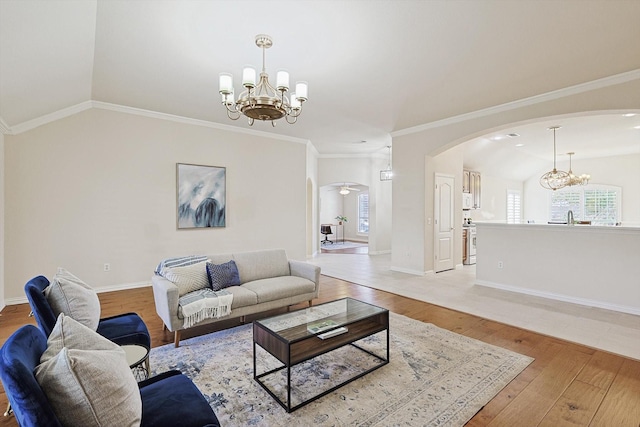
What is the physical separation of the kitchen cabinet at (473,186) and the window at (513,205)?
2.18 m

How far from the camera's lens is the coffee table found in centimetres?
221

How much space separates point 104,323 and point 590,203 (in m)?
12.4

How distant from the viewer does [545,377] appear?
8.29 ft

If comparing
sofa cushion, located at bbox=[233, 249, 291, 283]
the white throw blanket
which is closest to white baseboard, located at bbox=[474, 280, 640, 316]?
sofa cushion, located at bbox=[233, 249, 291, 283]

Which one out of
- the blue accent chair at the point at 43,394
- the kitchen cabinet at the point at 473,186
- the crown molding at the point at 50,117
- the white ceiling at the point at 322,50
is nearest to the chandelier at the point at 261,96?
the white ceiling at the point at 322,50

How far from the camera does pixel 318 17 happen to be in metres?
2.80

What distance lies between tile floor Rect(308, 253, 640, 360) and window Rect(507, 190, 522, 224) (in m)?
4.71

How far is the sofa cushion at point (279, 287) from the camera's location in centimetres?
360

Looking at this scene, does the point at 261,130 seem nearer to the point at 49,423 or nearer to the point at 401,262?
the point at 401,262

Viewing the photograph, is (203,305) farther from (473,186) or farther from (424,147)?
(473,186)

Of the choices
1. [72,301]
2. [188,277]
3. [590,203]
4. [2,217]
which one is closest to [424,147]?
[188,277]

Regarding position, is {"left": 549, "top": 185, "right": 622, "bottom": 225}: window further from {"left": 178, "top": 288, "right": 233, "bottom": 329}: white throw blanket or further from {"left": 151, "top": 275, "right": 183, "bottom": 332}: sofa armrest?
{"left": 151, "top": 275, "right": 183, "bottom": 332}: sofa armrest

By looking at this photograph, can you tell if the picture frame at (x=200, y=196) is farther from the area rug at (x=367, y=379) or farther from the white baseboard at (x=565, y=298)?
the white baseboard at (x=565, y=298)

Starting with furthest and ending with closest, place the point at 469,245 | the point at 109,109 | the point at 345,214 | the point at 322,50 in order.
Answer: the point at 345,214 < the point at 469,245 < the point at 109,109 < the point at 322,50
